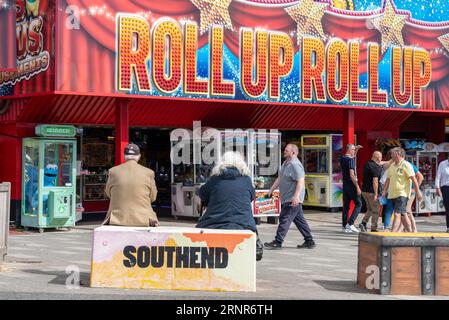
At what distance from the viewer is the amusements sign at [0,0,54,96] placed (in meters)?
15.8

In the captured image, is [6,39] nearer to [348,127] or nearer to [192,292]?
[192,292]

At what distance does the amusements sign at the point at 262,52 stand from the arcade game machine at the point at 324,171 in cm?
280

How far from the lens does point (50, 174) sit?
17000 mm

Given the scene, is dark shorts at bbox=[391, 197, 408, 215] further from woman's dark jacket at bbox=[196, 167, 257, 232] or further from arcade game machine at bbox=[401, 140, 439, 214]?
arcade game machine at bbox=[401, 140, 439, 214]

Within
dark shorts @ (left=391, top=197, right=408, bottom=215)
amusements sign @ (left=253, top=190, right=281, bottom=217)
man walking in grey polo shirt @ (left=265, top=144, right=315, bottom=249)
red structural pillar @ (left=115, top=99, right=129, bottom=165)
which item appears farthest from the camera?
amusements sign @ (left=253, top=190, right=281, bottom=217)

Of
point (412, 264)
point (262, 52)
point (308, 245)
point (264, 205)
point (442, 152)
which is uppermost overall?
point (262, 52)

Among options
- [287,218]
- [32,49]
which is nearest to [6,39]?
[32,49]

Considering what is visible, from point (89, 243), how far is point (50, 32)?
4.21 meters

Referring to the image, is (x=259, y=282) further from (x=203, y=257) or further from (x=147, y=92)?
(x=147, y=92)

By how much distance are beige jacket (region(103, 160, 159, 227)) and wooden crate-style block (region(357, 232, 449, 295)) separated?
2.75 meters

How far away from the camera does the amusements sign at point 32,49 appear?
620 inches

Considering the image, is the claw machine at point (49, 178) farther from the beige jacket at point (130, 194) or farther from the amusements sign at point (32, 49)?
the beige jacket at point (130, 194)

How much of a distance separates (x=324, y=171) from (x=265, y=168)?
378 cm

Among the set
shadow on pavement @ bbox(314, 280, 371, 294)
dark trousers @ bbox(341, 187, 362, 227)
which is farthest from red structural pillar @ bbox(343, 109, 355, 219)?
shadow on pavement @ bbox(314, 280, 371, 294)
